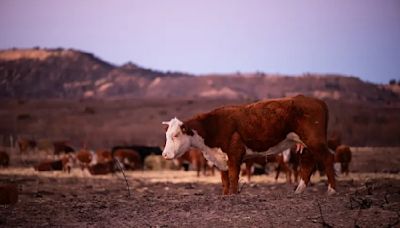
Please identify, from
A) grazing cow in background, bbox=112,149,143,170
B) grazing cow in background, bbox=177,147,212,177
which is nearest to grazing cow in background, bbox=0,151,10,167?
grazing cow in background, bbox=112,149,143,170

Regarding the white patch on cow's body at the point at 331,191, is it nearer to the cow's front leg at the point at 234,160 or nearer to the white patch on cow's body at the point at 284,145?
the white patch on cow's body at the point at 284,145

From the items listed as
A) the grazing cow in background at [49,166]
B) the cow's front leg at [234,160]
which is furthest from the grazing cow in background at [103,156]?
the cow's front leg at [234,160]

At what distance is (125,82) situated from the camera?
108375 millimetres

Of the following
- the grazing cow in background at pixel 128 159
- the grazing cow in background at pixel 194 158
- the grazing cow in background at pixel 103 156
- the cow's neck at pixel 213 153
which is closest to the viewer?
the cow's neck at pixel 213 153

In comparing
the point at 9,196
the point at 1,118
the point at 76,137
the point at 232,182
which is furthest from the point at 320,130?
the point at 1,118

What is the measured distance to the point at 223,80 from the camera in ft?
344

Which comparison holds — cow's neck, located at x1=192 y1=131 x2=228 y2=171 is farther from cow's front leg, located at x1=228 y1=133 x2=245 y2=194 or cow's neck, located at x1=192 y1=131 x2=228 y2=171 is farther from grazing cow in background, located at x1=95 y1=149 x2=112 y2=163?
grazing cow in background, located at x1=95 y1=149 x2=112 y2=163

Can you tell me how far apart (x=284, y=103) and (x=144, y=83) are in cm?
9836

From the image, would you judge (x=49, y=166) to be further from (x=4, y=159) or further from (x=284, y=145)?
(x=284, y=145)

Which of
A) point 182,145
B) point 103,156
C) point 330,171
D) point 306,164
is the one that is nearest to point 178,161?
point 103,156

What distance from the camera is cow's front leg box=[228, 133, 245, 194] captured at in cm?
1178

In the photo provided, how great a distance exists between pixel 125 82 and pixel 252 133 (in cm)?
9767

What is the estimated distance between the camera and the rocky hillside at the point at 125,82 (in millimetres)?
92812

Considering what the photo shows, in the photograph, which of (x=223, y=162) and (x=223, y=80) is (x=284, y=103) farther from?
(x=223, y=80)
